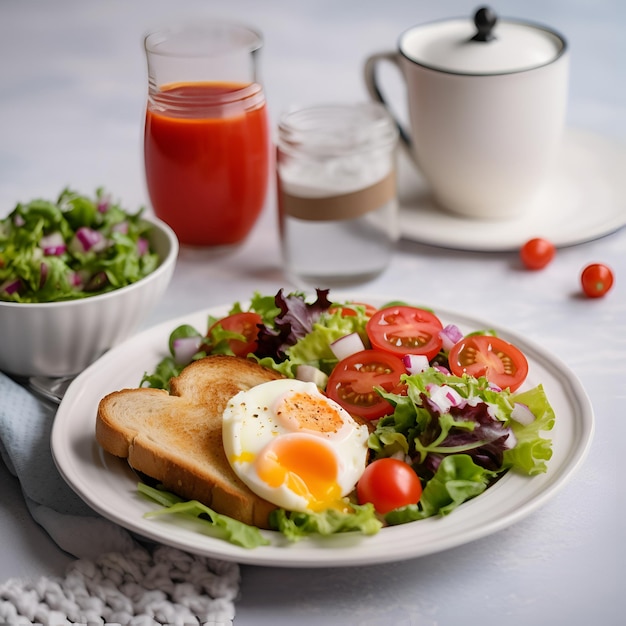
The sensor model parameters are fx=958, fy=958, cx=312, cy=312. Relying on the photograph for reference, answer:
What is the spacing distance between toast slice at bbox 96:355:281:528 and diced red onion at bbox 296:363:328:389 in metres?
0.08

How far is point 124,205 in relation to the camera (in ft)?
17.3

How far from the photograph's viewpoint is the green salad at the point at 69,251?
3.66 m

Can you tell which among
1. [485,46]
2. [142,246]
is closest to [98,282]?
[142,246]

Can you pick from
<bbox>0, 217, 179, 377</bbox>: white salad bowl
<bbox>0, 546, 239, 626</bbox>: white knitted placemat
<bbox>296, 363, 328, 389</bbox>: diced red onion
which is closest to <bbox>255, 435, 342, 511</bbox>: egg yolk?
<bbox>0, 546, 239, 626</bbox>: white knitted placemat

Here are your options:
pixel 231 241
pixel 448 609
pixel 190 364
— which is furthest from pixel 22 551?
pixel 231 241

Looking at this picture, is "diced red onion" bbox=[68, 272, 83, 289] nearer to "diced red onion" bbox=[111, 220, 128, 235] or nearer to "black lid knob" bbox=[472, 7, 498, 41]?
"diced red onion" bbox=[111, 220, 128, 235]

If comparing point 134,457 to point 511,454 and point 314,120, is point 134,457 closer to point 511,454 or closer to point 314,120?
point 511,454

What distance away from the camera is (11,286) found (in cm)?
364

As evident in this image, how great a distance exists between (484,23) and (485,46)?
0.11 metres

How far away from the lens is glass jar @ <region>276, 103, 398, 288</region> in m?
4.29

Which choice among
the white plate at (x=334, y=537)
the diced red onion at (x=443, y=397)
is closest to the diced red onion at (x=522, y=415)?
the white plate at (x=334, y=537)

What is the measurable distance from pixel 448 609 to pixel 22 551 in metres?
1.29

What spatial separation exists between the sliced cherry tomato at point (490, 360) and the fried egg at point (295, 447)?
0.47m

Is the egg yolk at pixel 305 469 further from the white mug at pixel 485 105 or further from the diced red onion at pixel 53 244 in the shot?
the white mug at pixel 485 105
